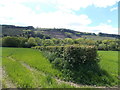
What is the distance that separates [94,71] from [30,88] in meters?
5.46

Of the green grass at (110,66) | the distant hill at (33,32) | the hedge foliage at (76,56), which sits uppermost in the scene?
the distant hill at (33,32)

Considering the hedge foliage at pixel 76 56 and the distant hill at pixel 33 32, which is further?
the distant hill at pixel 33 32

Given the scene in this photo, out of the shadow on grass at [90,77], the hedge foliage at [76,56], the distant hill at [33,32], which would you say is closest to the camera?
the shadow on grass at [90,77]

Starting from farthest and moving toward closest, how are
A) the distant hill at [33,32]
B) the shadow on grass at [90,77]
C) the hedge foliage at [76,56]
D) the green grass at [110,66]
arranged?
1. the distant hill at [33,32]
2. the hedge foliage at [76,56]
3. the green grass at [110,66]
4. the shadow on grass at [90,77]

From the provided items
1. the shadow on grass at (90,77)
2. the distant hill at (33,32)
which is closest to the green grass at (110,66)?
the shadow on grass at (90,77)

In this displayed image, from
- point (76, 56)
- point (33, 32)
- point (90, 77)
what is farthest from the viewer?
point (33, 32)

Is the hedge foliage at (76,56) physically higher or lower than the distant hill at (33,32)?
lower

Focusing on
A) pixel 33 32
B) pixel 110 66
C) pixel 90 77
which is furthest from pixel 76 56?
pixel 33 32

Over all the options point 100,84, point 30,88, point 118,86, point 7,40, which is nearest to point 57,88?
point 30,88

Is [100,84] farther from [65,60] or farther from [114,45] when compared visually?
[114,45]

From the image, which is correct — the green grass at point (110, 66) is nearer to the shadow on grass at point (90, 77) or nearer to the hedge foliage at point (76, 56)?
the shadow on grass at point (90, 77)

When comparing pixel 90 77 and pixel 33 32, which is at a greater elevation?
pixel 33 32

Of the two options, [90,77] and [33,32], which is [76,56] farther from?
[33,32]

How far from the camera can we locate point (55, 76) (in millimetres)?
8922
